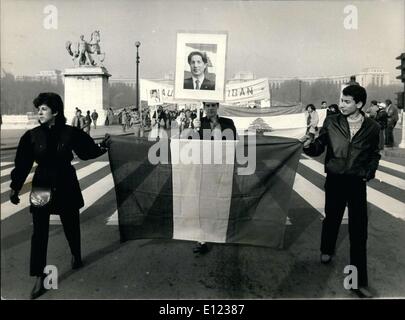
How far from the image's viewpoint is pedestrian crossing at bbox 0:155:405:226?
6523 mm

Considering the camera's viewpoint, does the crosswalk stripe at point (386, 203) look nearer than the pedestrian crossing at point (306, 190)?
Yes

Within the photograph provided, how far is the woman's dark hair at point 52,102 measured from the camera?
12.1ft

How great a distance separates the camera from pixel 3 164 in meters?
11.9

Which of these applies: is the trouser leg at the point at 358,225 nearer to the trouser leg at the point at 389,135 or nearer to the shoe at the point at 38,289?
the shoe at the point at 38,289

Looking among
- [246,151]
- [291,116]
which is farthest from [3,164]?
[291,116]

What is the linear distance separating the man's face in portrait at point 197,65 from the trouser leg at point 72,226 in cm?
188

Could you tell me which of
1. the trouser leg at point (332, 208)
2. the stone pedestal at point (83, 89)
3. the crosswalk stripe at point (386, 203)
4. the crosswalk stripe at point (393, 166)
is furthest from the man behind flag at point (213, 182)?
the stone pedestal at point (83, 89)

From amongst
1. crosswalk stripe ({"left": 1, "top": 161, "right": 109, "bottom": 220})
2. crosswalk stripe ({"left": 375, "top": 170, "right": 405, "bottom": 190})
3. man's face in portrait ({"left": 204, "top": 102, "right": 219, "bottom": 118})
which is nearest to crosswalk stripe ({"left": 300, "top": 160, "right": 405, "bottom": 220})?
crosswalk stripe ({"left": 375, "top": 170, "right": 405, "bottom": 190})

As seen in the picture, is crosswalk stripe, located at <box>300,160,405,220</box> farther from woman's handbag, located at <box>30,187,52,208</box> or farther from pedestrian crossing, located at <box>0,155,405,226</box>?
woman's handbag, located at <box>30,187,52,208</box>

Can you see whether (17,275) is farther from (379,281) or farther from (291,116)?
(291,116)

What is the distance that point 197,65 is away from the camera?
4227 millimetres

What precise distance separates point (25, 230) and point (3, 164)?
7.31 meters

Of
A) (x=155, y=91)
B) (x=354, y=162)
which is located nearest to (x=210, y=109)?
(x=354, y=162)

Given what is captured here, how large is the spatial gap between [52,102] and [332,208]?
9.67 feet
